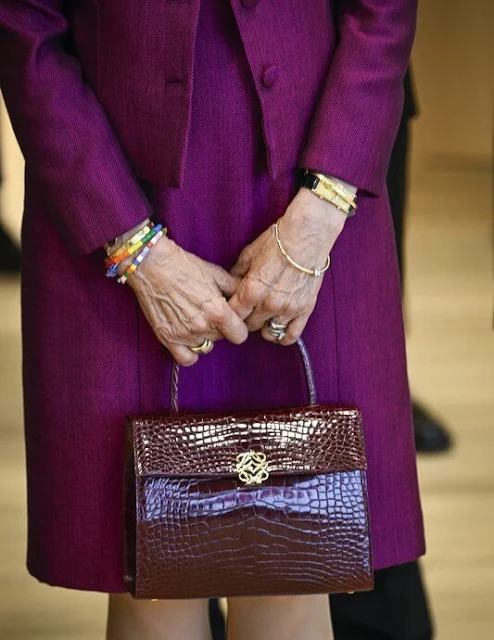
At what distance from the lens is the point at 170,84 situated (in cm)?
132

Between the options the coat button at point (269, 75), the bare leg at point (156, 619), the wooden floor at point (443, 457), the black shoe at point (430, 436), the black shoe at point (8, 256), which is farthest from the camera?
the black shoe at point (8, 256)

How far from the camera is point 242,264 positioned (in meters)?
1.39

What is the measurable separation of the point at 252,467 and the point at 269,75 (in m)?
0.43

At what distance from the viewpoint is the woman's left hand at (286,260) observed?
136 centimetres

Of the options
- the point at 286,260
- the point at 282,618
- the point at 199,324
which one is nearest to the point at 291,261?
the point at 286,260

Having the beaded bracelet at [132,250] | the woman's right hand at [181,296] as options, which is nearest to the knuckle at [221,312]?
the woman's right hand at [181,296]

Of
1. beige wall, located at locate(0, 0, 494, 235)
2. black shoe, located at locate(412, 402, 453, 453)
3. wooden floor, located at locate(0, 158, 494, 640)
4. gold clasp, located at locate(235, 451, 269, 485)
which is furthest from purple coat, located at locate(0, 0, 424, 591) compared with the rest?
beige wall, located at locate(0, 0, 494, 235)

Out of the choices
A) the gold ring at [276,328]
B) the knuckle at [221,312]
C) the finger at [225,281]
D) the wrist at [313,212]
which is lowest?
the gold ring at [276,328]

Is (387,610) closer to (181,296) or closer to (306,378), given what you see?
(306,378)

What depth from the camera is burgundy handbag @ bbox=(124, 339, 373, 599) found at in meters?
1.34

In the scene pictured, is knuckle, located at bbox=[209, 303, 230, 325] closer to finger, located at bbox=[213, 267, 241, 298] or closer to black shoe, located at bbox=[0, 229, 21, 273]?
finger, located at bbox=[213, 267, 241, 298]

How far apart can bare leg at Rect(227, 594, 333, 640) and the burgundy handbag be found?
0.47 ft

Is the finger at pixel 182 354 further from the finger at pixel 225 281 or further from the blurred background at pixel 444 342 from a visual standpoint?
the blurred background at pixel 444 342

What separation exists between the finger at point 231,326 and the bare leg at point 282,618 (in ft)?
1.17
